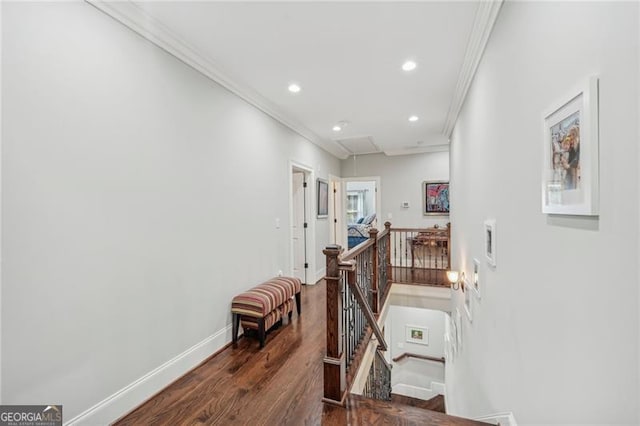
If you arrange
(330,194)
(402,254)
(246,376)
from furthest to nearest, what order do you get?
1. (402,254)
2. (330,194)
3. (246,376)

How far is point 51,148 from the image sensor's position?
156 centimetres

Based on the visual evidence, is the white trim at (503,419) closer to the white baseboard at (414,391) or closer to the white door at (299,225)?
the white door at (299,225)

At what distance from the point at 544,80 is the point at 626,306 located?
0.94m

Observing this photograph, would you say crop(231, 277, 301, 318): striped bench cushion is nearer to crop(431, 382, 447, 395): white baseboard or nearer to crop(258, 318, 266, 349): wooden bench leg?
crop(258, 318, 266, 349): wooden bench leg

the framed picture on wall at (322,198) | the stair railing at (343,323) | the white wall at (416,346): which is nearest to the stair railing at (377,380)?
the stair railing at (343,323)

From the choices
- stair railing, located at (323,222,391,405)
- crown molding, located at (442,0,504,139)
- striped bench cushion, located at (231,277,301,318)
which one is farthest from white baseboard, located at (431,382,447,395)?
crown molding, located at (442,0,504,139)

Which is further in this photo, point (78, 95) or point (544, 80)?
point (78, 95)

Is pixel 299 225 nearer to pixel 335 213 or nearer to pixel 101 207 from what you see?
pixel 335 213

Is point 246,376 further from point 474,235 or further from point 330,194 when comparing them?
point 330,194

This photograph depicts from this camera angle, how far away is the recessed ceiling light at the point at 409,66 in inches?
107

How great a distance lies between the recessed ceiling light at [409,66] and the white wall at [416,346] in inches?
223

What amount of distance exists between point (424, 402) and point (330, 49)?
7.41 m

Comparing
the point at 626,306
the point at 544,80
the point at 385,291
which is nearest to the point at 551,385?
the point at 626,306

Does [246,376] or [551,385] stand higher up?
[551,385]
